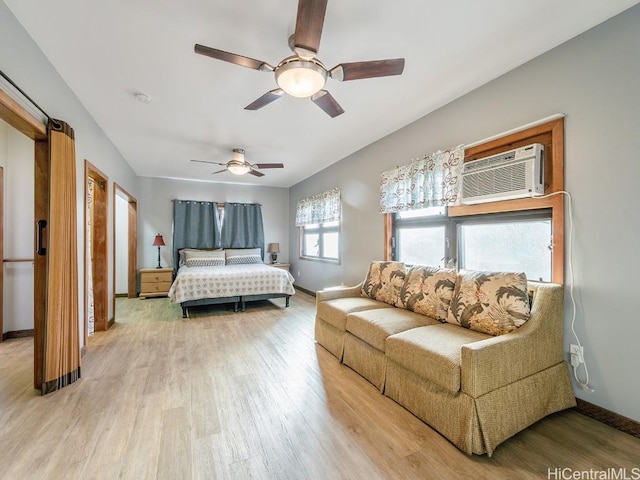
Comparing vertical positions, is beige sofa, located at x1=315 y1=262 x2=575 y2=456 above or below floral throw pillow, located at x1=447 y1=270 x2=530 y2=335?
below

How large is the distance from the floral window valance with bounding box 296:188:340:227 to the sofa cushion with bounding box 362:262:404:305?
169 centimetres

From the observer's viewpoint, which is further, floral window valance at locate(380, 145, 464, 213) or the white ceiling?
floral window valance at locate(380, 145, 464, 213)

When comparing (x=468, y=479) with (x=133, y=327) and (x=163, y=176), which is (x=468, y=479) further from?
(x=163, y=176)

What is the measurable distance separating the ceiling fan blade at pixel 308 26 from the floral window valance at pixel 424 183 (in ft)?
5.57

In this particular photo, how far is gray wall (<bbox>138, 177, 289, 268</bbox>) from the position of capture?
19.3ft

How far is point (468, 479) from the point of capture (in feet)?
4.50

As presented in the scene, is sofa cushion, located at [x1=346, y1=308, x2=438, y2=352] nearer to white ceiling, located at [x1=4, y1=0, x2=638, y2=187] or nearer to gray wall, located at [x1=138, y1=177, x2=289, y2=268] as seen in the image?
white ceiling, located at [x1=4, y1=0, x2=638, y2=187]

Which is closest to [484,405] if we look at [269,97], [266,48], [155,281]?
[269,97]

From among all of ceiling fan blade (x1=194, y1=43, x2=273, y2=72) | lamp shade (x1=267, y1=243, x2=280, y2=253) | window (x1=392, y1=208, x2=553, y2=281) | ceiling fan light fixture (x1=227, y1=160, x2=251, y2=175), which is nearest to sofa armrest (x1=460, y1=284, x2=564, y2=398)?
window (x1=392, y1=208, x2=553, y2=281)

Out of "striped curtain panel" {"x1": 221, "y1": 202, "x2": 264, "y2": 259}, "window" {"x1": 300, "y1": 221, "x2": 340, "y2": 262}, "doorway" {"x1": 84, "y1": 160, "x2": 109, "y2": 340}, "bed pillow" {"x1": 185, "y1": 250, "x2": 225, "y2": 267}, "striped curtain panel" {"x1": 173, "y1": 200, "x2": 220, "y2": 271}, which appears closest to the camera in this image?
"doorway" {"x1": 84, "y1": 160, "x2": 109, "y2": 340}

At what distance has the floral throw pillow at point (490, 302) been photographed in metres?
1.88

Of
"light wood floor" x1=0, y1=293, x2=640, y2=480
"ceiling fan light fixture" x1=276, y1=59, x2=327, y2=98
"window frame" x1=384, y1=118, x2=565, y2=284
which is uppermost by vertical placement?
"ceiling fan light fixture" x1=276, y1=59, x2=327, y2=98

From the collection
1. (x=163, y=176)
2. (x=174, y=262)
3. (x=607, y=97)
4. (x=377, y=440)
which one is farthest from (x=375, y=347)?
(x=163, y=176)

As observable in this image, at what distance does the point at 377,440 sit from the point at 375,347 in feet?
2.25
